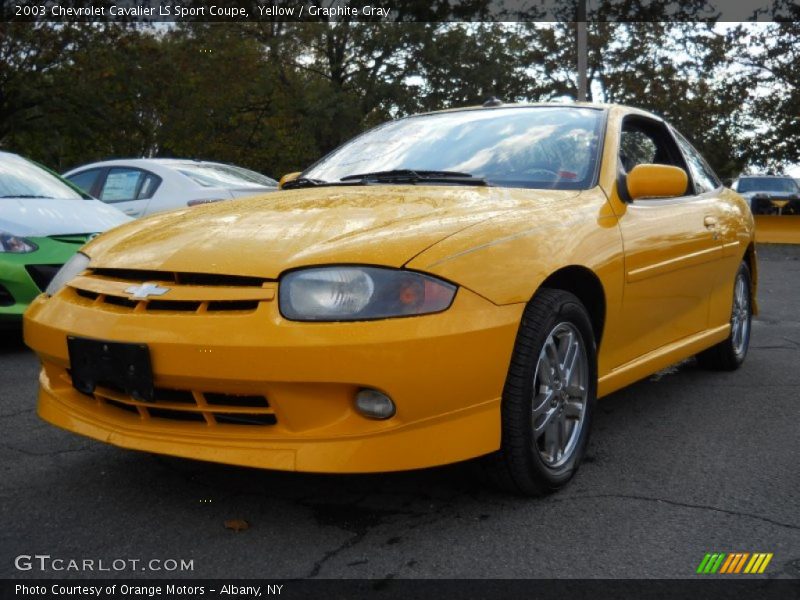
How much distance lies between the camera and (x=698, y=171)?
17.3 feet

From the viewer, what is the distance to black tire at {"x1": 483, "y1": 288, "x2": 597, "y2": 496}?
3.04 meters

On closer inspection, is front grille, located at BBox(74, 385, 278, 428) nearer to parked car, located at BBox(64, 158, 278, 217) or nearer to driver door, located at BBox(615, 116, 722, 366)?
driver door, located at BBox(615, 116, 722, 366)

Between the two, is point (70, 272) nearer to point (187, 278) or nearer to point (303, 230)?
point (187, 278)

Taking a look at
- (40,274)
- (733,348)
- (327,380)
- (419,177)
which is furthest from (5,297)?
(733,348)

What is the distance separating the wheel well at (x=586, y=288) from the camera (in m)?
3.44

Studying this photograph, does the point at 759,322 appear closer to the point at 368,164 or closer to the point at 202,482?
the point at 368,164

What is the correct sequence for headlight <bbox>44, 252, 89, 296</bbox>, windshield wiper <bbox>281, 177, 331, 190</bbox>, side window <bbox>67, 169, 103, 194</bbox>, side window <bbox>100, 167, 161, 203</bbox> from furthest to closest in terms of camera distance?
side window <bbox>67, 169, 103, 194</bbox>, side window <bbox>100, 167, 161, 203</bbox>, windshield wiper <bbox>281, 177, 331, 190</bbox>, headlight <bbox>44, 252, 89, 296</bbox>

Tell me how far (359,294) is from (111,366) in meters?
0.80

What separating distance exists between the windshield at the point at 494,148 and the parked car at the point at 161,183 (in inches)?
180

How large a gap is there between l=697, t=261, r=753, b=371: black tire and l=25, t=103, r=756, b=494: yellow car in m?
1.67

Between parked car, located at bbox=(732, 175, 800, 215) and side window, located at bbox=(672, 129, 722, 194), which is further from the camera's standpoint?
parked car, located at bbox=(732, 175, 800, 215)
